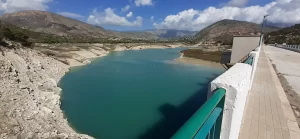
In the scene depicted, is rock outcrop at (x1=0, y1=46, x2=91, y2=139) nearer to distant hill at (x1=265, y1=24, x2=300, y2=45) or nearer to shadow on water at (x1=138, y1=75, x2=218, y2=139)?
shadow on water at (x1=138, y1=75, x2=218, y2=139)

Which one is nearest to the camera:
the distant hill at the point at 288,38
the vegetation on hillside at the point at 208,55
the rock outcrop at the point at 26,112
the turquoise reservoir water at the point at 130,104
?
the rock outcrop at the point at 26,112

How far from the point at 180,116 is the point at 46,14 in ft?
704

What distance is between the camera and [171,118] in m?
14.8

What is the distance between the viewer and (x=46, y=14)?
19650cm

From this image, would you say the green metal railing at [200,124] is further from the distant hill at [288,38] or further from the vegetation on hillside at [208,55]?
the distant hill at [288,38]

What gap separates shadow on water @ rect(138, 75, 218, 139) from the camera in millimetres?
12484

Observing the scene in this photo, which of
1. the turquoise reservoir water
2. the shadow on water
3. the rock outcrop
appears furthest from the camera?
the turquoise reservoir water

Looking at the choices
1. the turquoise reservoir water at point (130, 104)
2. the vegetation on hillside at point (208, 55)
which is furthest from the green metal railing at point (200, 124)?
the vegetation on hillside at point (208, 55)

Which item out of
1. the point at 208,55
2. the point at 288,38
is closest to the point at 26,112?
the point at 208,55

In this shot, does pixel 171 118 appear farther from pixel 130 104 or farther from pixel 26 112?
pixel 26 112

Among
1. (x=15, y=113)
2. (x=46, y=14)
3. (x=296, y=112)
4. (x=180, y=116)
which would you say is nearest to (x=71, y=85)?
(x=15, y=113)

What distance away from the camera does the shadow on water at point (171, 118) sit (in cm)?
1248

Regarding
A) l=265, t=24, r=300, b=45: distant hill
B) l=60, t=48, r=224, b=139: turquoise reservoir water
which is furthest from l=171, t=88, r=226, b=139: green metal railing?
l=265, t=24, r=300, b=45: distant hill

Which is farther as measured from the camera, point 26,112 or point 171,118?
point 171,118
